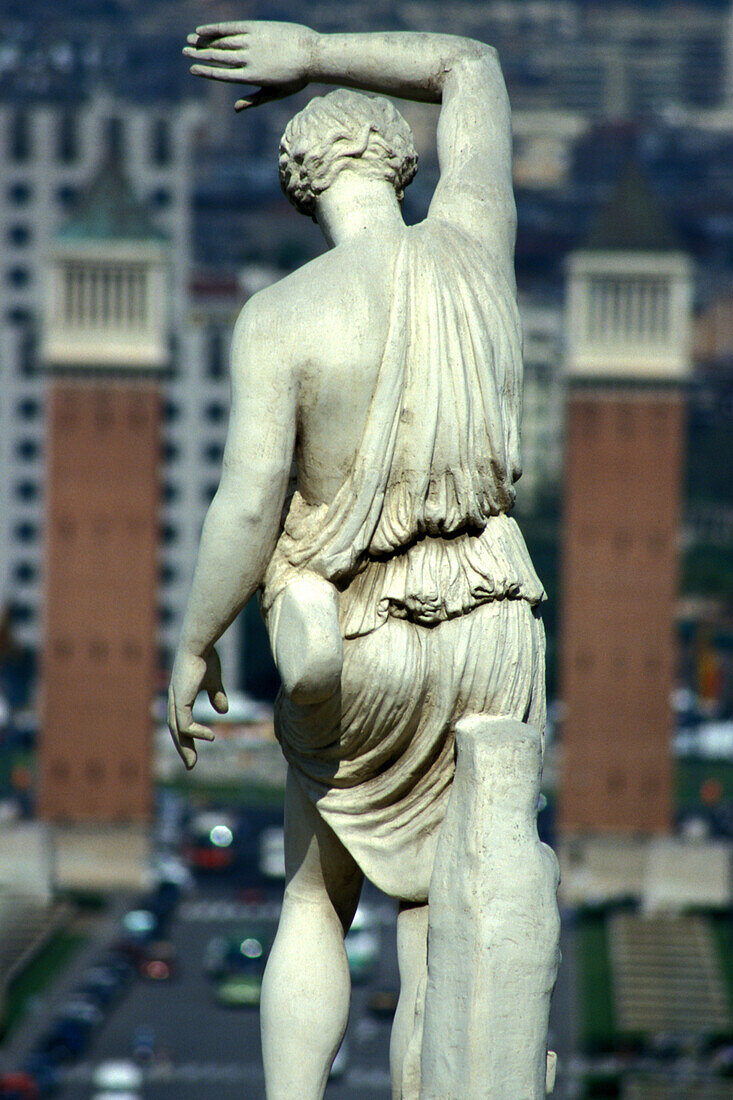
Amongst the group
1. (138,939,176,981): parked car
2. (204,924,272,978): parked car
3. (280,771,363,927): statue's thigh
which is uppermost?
(280,771,363,927): statue's thigh

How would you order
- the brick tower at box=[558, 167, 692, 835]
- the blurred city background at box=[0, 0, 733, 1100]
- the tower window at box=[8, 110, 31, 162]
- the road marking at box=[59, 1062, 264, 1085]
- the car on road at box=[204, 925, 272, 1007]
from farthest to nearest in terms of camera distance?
the tower window at box=[8, 110, 31, 162], the brick tower at box=[558, 167, 692, 835], the car on road at box=[204, 925, 272, 1007], the blurred city background at box=[0, 0, 733, 1100], the road marking at box=[59, 1062, 264, 1085]

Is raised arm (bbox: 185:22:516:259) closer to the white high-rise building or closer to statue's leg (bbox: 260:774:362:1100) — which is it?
statue's leg (bbox: 260:774:362:1100)

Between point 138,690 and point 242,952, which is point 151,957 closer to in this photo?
point 242,952

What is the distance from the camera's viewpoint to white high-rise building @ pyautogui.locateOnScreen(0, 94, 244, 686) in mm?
86375

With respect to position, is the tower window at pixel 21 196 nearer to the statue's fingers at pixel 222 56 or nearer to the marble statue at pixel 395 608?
the statue's fingers at pixel 222 56

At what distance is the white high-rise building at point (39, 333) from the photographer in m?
86.4

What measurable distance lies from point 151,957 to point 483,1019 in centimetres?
5047

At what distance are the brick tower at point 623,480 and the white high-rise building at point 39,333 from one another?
16115mm

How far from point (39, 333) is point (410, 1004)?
282ft

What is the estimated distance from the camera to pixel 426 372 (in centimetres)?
668

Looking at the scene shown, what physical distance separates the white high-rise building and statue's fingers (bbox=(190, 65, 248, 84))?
6788cm

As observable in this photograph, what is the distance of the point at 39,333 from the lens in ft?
301

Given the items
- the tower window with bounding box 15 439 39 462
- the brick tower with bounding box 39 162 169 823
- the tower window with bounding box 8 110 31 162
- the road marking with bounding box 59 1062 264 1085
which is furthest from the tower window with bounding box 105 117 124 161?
the road marking with bounding box 59 1062 264 1085

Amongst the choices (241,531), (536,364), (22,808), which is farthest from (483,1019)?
(536,364)
